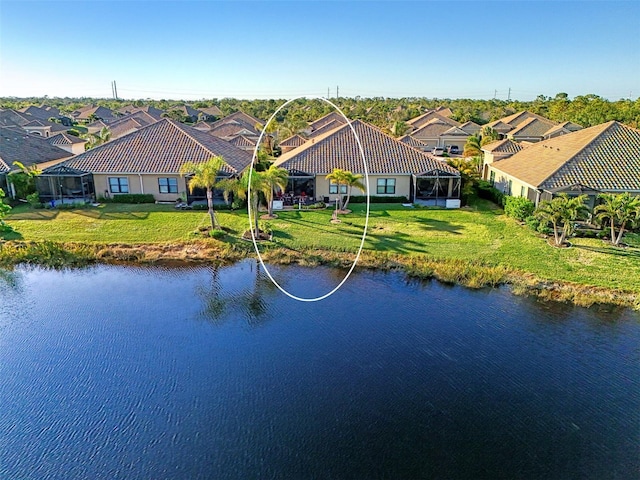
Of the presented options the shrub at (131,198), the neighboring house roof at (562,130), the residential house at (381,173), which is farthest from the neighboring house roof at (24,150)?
the neighboring house roof at (562,130)

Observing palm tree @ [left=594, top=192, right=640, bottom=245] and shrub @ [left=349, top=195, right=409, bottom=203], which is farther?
shrub @ [left=349, top=195, right=409, bottom=203]

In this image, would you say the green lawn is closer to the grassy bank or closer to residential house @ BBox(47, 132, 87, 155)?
the grassy bank

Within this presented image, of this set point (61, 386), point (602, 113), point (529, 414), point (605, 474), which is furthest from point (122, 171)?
point (602, 113)

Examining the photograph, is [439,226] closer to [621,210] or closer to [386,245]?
[386,245]

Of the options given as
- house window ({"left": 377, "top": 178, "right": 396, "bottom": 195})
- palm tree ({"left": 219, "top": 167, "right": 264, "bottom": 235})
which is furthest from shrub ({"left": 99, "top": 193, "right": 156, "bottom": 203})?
house window ({"left": 377, "top": 178, "right": 396, "bottom": 195})

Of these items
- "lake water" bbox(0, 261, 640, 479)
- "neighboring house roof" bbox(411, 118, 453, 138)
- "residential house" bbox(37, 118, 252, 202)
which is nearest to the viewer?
"lake water" bbox(0, 261, 640, 479)
